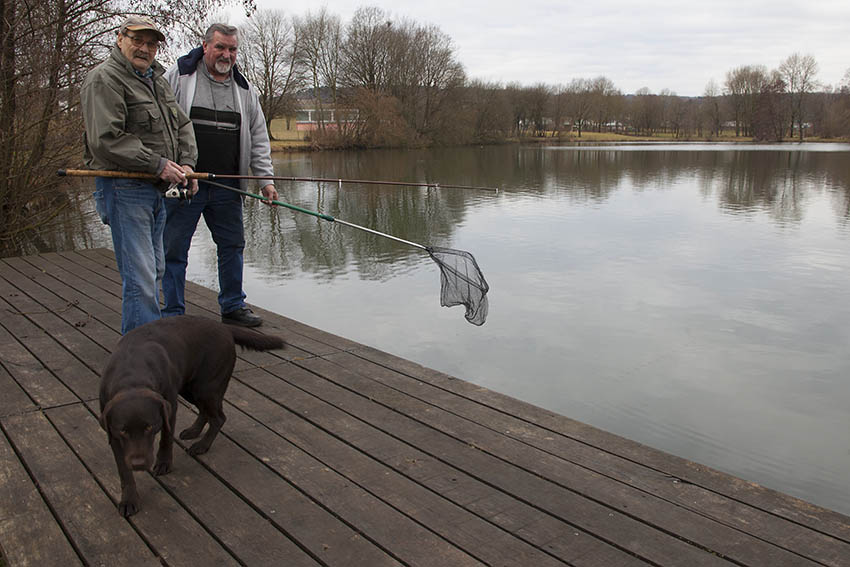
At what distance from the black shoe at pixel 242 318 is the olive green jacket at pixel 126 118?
1.20 meters

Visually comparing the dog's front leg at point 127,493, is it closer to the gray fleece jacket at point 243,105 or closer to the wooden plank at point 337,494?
the wooden plank at point 337,494

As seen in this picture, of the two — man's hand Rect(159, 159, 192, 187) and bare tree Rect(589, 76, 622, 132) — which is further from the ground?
bare tree Rect(589, 76, 622, 132)

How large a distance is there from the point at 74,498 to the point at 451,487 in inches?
51.0

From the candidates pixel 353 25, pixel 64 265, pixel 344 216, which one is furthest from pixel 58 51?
pixel 353 25

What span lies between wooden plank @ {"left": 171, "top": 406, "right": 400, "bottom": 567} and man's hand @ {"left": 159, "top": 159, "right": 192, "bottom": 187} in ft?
4.40

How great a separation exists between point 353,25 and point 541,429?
4803 cm

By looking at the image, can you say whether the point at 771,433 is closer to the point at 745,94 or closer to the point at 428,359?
the point at 428,359

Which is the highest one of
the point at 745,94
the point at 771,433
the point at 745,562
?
the point at 745,94

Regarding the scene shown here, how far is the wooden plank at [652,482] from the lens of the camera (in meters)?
2.10

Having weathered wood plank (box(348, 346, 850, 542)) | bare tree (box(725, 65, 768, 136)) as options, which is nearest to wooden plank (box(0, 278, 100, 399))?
weathered wood plank (box(348, 346, 850, 542))

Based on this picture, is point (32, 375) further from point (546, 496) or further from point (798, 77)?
point (798, 77)

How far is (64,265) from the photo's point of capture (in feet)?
21.2

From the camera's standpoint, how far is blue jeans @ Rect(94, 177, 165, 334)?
339 centimetres

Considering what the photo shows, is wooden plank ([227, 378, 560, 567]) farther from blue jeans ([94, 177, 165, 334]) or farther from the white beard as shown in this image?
the white beard
